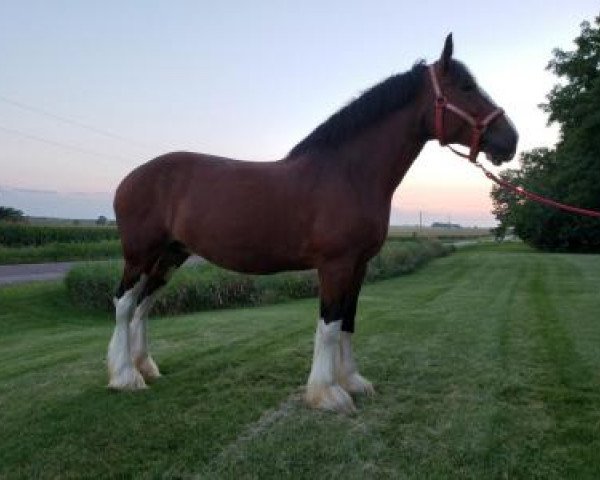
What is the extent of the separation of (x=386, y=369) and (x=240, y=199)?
221cm

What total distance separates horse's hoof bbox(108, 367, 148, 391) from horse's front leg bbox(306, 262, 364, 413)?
4.87 ft

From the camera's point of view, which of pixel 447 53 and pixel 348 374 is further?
pixel 348 374

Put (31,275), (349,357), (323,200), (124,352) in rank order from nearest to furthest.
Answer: (323,200) < (349,357) < (124,352) < (31,275)

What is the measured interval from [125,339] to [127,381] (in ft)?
1.19

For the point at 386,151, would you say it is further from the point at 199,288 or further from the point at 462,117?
the point at 199,288

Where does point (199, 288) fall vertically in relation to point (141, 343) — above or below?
below

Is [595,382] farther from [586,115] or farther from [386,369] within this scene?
[586,115]

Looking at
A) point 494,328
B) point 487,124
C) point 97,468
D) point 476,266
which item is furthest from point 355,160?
point 476,266

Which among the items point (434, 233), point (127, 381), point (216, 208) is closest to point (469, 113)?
point (216, 208)

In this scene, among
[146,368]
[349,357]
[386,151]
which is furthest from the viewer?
[146,368]

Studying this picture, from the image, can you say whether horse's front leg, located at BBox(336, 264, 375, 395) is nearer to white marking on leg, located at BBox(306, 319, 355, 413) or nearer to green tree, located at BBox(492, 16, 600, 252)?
white marking on leg, located at BBox(306, 319, 355, 413)

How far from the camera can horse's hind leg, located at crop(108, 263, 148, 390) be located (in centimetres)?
517

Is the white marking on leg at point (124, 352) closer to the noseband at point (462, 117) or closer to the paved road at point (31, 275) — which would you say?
the noseband at point (462, 117)

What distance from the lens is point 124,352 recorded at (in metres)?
5.27
